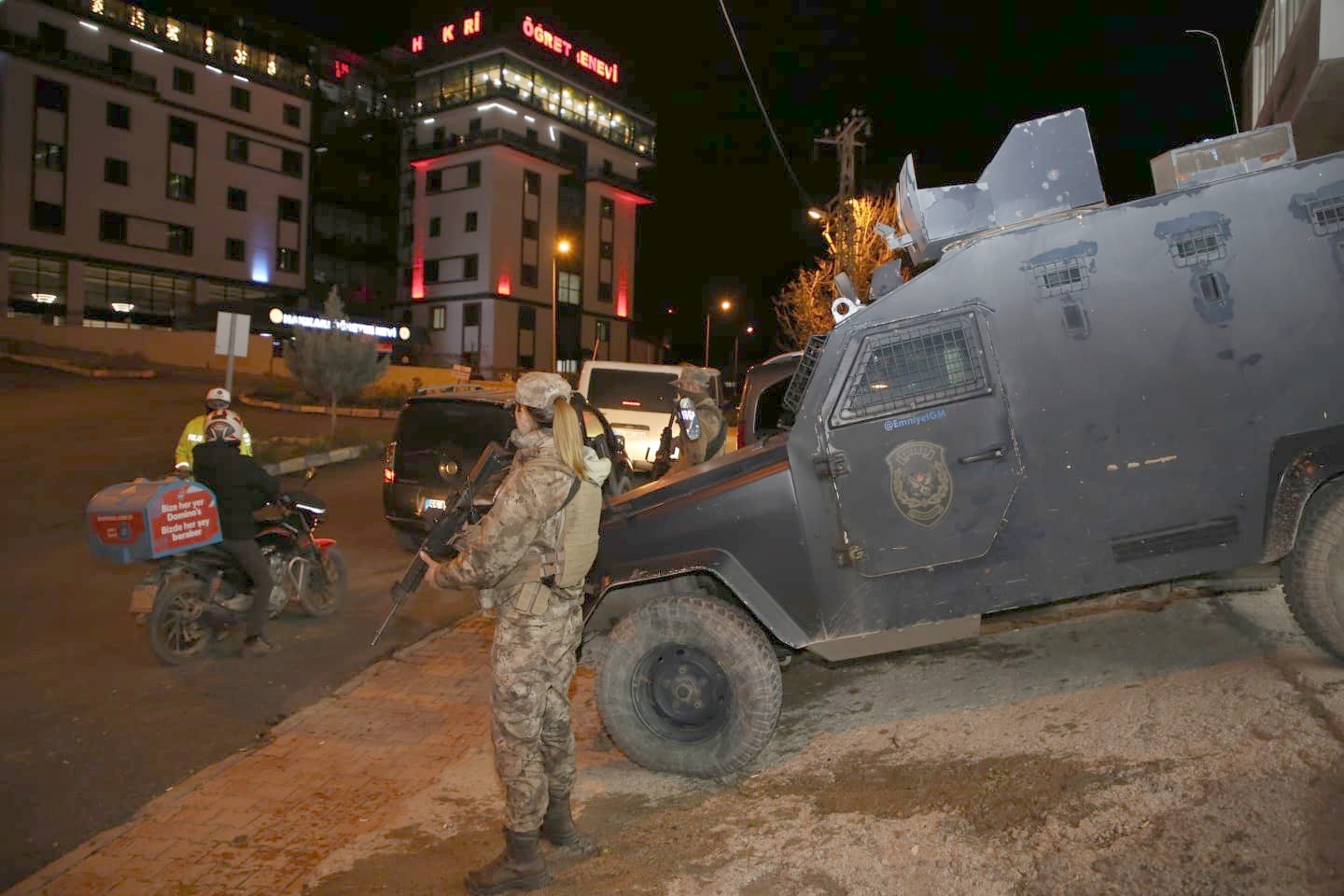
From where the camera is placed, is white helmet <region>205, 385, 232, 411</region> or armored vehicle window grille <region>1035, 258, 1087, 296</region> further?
white helmet <region>205, 385, 232, 411</region>

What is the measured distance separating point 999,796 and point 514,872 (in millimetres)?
1996

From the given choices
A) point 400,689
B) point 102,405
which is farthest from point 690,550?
point 102,405

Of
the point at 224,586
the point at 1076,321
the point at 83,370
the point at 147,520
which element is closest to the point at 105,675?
the point at 224,586

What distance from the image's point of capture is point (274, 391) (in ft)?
97.4

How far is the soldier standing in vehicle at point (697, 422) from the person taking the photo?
778 centimetres

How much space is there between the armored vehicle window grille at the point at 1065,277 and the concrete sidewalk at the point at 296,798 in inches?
149

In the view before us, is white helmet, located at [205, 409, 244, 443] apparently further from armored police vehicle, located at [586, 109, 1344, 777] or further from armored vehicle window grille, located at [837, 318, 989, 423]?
armored vehicle window grille, located at [837, 318, 989, 423]

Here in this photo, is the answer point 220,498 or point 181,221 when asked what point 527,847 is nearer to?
point 220,498

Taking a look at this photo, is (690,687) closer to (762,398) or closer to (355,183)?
(762,398)

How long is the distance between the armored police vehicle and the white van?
8993 mm

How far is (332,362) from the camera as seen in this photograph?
2334 centimetres

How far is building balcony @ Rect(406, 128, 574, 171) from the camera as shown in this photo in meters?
53.5

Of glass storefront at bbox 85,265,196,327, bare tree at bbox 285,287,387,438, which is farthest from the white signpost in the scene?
glass storefront at bbox 85,265,196,327

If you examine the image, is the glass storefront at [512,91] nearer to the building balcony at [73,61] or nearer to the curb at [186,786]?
the building balcony at [73,61]
